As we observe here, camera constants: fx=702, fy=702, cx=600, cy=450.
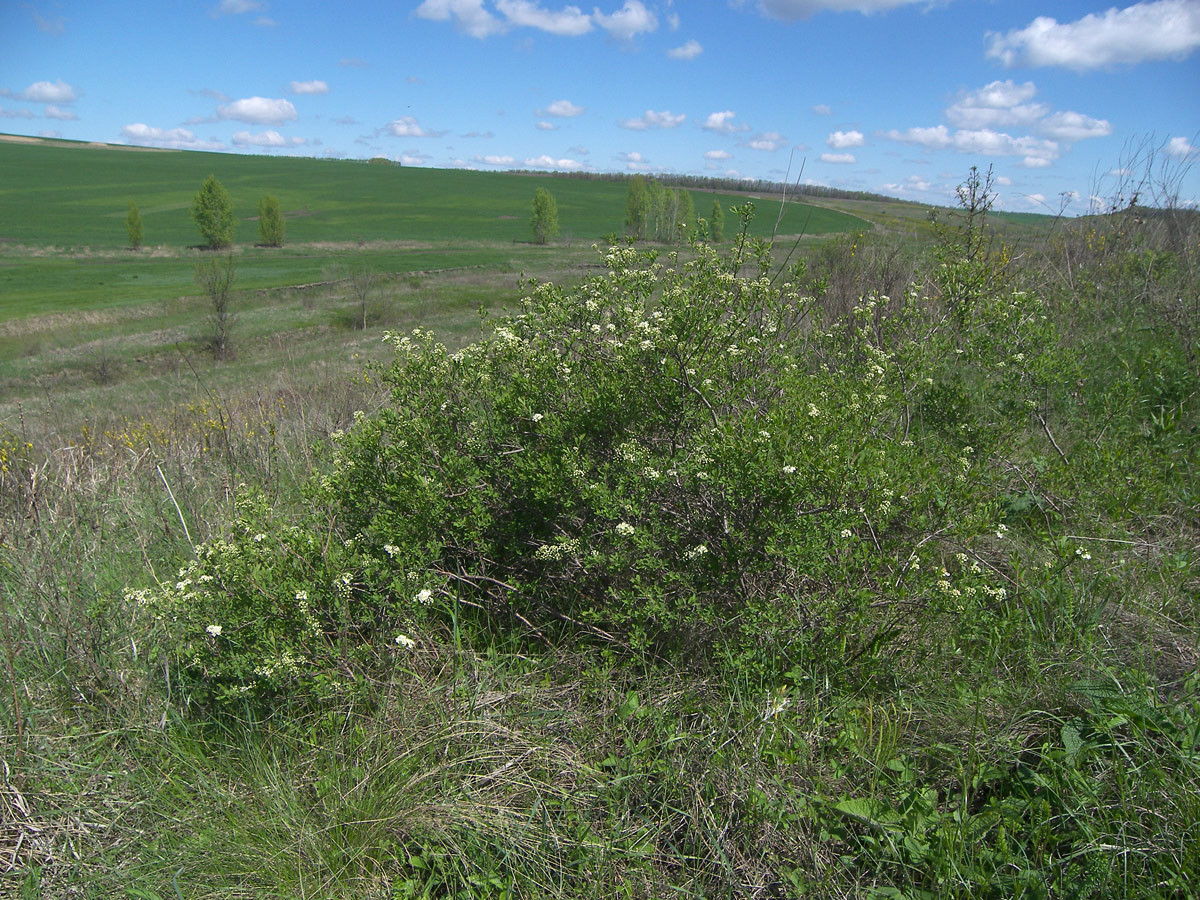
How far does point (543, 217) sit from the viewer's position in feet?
221

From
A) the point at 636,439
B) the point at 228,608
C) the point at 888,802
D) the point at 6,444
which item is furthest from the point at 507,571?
the point at 6,444

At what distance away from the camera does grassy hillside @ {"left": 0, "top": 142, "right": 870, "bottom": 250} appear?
226 ft

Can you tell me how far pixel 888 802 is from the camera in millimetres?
1992

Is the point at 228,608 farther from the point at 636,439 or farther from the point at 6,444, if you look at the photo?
the point at 6,444

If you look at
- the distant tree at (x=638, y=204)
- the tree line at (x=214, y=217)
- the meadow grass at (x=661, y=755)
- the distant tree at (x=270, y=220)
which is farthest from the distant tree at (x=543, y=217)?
the meadow grass at (x=661, y=755)

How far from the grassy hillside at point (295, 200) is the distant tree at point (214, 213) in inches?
218

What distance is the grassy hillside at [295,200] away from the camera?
226 ft

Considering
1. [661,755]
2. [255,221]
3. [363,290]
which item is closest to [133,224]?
[255,221]

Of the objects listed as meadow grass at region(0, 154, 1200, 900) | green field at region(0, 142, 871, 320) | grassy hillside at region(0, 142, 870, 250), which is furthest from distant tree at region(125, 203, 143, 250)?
meadow grass at region(0, 154, 1200, 900)

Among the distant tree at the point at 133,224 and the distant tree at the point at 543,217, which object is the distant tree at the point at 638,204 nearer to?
the distant tree at the point at 543,217

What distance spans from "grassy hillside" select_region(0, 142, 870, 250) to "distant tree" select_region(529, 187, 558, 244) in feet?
15.4

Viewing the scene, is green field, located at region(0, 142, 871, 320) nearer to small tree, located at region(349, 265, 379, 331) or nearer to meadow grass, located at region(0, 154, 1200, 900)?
small tree, located at region(349, 265, 379, 331)

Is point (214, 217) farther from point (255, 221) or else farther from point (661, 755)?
point (661, 755)

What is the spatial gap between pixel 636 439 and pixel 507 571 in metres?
0.79
